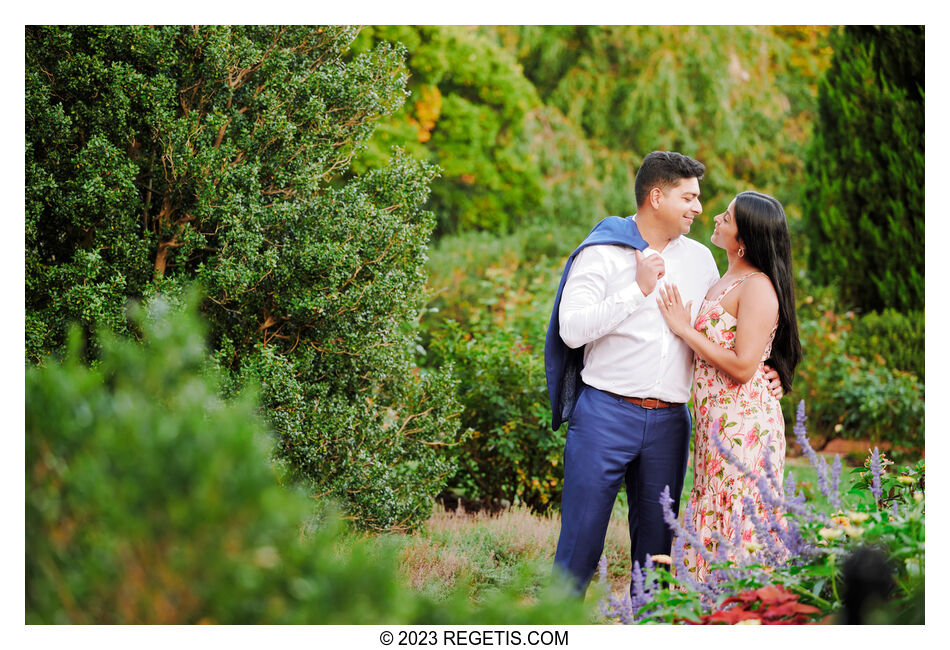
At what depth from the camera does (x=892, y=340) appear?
6.94m

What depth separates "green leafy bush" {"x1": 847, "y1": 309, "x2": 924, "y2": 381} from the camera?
6.80 m

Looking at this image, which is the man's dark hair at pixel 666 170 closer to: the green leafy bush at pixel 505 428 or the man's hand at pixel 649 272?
the man's hand at pixel 649 272

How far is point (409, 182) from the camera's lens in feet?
11.4

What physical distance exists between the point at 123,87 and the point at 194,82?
0.27m

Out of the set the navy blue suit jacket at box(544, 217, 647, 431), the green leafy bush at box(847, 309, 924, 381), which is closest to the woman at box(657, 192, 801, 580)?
the navy blue suit jacket at box(544, 217, 647, 431)

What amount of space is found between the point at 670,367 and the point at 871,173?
19.5ft

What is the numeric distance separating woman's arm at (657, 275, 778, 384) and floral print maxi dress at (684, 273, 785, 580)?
53mm

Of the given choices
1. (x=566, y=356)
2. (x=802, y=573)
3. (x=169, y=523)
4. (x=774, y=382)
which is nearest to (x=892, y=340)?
(x=774, y=382)

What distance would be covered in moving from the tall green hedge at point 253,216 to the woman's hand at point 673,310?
117cm

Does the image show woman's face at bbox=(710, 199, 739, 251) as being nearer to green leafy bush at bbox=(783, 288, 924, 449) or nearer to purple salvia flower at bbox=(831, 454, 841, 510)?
purple salvia flower at bbox=(831, 454, 841, 510)

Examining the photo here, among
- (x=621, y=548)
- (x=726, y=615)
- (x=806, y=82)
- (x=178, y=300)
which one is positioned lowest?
(x=621, y=548)
